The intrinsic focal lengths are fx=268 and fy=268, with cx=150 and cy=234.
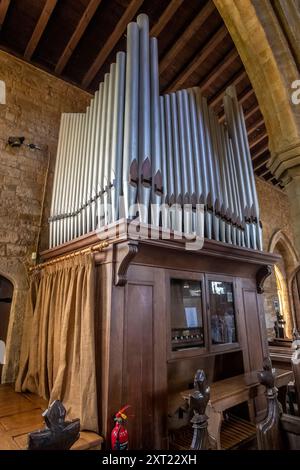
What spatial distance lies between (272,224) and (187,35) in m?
5.52

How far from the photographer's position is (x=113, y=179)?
7.55 feet

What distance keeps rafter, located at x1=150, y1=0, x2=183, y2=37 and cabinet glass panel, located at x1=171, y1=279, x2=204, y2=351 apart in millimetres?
3823

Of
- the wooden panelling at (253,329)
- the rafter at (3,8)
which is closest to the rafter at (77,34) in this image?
the rafter at (3,8)

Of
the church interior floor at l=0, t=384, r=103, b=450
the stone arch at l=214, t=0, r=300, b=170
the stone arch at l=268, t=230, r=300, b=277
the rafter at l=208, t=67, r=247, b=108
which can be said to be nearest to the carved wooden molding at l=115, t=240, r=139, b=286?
the church interior floor at l=0, t=384, r=103, b=450

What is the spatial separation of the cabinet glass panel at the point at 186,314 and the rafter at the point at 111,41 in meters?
3.79

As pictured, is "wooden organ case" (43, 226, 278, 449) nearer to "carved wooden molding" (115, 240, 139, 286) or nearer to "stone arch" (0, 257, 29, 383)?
"carved wooden molding" (115, 240, 139, 286)

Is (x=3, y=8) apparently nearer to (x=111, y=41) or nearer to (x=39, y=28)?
(x=39, y=28)

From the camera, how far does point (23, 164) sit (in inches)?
146

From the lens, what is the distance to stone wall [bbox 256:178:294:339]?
711 centimetres

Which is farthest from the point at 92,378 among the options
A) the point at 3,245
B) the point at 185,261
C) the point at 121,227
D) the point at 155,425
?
the point at 3,245

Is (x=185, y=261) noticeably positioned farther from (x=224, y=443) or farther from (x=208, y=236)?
(x=224, y=443)

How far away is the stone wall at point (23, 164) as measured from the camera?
334 cm

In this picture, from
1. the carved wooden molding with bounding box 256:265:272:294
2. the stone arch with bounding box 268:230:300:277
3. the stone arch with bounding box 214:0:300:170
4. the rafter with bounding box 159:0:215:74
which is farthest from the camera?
the stone arch with bounding box 268:230:300:277

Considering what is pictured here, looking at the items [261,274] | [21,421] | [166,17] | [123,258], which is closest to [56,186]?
[123,258]
